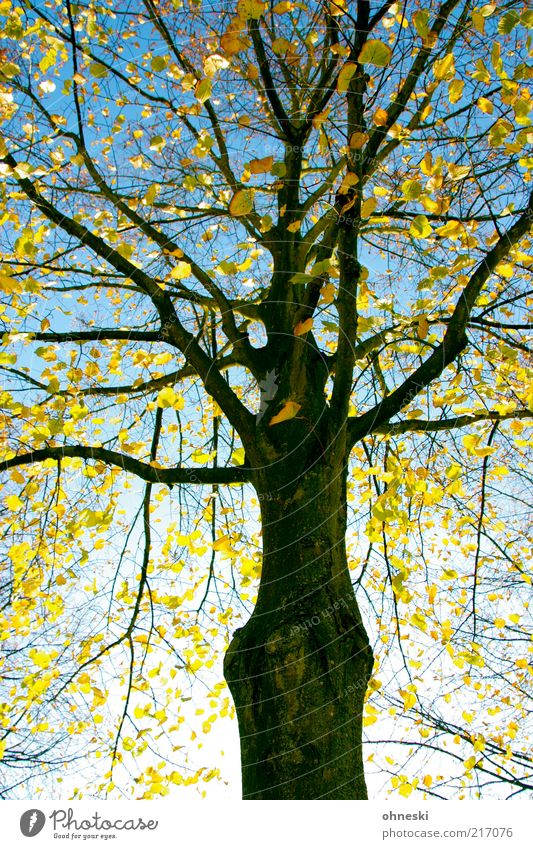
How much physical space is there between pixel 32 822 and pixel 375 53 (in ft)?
12.2

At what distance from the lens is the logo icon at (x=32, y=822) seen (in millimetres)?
2719

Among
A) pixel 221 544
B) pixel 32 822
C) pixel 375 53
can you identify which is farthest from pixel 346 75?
pixel 32 822

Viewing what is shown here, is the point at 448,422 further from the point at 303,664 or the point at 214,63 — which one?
the point at 214,63

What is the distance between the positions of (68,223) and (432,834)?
3.69 meters

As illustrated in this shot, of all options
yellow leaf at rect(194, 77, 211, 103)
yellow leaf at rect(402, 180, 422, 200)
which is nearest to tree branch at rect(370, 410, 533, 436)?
yellow leaf at rect(402, 180, 422, 200)

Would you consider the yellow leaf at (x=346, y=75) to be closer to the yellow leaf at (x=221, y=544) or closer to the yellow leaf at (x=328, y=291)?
the yellow leaf at (x=328, y=291)

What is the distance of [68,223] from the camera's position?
11.3ft

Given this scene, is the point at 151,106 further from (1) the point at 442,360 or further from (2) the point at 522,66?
(1) the point at 442,360

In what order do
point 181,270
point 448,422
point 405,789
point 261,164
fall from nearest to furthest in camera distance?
point 261,164
point 181,270
point 448,422
point 405,789

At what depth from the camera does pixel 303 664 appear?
7.80 feet

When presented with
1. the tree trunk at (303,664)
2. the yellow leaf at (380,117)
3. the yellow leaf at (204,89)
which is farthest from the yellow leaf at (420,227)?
the tree trunk at (303,664)

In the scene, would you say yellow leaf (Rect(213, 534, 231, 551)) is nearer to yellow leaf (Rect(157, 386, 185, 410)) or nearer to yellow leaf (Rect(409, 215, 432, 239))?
yellow leaf (Rect(157, 386, 185, 410))

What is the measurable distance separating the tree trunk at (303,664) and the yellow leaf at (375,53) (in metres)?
1.79

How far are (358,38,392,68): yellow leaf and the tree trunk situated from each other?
1.79m
